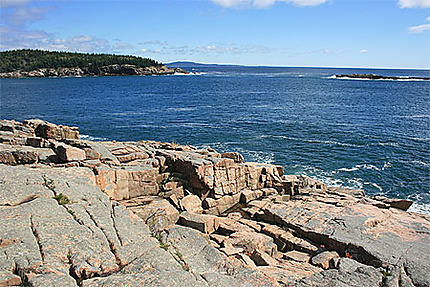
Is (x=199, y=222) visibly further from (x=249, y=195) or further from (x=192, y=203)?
(x=249, y=195)

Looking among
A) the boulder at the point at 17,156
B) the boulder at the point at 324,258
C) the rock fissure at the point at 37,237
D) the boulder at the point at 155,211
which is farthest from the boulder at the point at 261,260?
the boulder at the point at 17,156

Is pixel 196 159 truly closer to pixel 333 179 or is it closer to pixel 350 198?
pixel 350 198

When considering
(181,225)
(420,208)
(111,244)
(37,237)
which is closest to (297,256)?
(181,225)

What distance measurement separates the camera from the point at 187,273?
10.5 metres

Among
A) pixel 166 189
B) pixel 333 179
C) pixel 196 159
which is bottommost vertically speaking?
pixel 333 179

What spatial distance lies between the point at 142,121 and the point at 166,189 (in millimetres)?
39610

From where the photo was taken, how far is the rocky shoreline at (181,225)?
33.3ft

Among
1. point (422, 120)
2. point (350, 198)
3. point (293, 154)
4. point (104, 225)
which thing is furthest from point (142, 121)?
point (422, 120)

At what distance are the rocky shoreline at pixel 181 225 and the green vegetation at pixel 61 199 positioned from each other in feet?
0.14

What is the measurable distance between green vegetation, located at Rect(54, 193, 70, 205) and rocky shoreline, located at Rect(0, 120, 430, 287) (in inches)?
1.7

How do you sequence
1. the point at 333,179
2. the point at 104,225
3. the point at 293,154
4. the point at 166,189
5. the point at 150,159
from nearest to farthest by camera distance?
the point at 104,225 → the point at 166,189 → the point at 150,159 → the point at 333,179 → the point at 293,154

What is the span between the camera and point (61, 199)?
1327 cm

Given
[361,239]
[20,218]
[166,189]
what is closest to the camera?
[20,218]

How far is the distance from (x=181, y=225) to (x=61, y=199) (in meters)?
6.29
